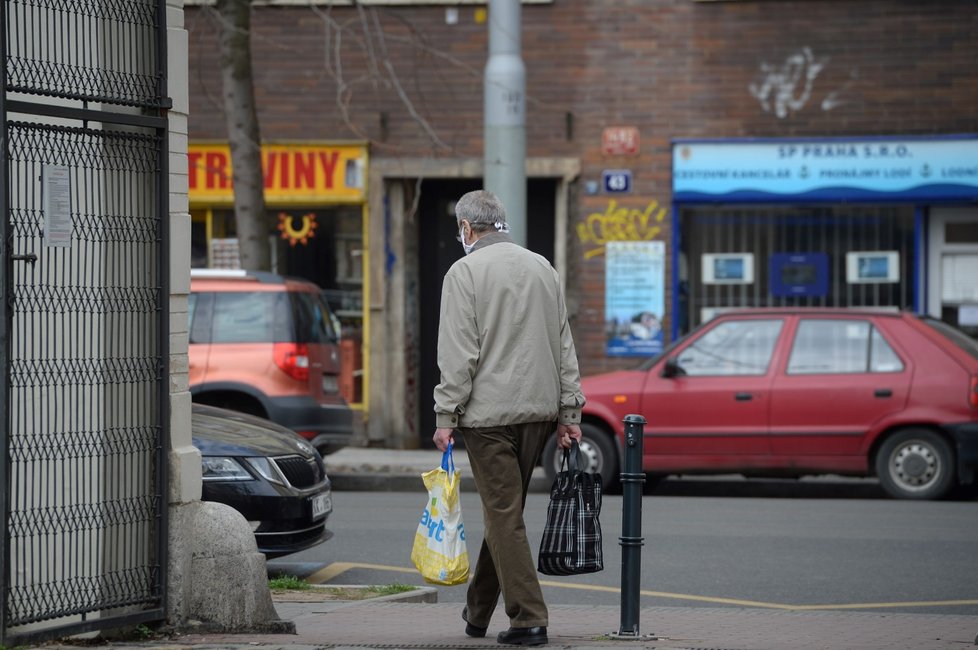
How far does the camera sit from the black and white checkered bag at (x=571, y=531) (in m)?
6.18

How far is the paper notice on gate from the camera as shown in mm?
5766

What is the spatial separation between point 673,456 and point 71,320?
7.83 meters

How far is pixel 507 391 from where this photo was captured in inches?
240

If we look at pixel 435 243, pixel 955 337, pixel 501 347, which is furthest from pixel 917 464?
pixel 501 347

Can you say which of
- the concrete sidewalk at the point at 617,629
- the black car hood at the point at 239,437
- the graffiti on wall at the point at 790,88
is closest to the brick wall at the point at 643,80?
the graffiti on wall at the point at 790,88

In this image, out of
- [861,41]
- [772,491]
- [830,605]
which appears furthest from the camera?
[861,41]

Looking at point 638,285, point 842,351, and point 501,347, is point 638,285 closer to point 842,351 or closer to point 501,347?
point 842,351

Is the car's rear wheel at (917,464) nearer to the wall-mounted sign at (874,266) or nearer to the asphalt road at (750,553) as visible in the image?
the asphalt road at (750,553)

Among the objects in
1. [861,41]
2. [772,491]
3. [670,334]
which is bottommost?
[772,491]

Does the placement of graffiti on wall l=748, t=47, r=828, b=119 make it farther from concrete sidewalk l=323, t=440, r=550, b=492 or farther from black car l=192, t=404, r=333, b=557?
black car l=192, t=404, r=333, b=557

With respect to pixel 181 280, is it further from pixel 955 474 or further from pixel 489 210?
pixel 955 474

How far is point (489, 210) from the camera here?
643 centimetres

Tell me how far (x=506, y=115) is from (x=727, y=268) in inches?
167

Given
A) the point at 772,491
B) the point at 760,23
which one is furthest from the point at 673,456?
the point at 760,23
